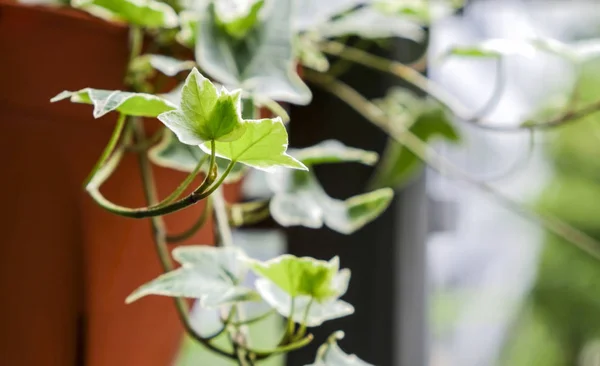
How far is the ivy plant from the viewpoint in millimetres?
171

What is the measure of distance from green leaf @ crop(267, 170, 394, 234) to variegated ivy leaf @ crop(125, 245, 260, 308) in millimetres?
51

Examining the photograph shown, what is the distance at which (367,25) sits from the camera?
0.39 metres

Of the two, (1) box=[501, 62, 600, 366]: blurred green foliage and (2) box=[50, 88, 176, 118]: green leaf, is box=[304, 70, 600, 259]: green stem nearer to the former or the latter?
(2) box=[50, 88, 176, 118]: green leaf

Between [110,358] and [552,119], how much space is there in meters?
0.29

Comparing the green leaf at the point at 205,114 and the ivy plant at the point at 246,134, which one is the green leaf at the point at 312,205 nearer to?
the ivy plant at the point at 246,134

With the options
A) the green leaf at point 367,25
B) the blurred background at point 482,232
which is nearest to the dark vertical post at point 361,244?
the blurred background at point 482,232

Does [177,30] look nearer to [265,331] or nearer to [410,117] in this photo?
[410,117]

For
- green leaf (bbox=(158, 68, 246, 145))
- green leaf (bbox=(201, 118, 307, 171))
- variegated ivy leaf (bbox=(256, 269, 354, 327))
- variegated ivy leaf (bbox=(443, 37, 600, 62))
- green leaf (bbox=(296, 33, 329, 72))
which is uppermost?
green leaf (bbox=(158, 68, 246, 145))

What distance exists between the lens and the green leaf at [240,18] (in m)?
0.29

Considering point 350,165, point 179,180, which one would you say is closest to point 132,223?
point 179,180

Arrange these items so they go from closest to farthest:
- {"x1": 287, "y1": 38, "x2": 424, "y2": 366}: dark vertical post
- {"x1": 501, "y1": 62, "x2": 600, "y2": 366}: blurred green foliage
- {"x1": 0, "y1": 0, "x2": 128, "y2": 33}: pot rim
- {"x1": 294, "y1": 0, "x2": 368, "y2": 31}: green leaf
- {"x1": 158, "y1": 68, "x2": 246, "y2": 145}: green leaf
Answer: {"x1": 158, "y1": 68, "x2": 246, "y2": 145}: green leaf, {"x1": 0, "y1": 0, "x2": 128, "y2": 33}: pot rim, {"x1": 294, "y1": 0, "x2": 368, "y2": 31}: green leaf, {"x1": 287, "y1": 38, "x2": 424, "y2": 366}: dark vertical post, {"x1": 501, "y1": 62, "x2": 600, "y2": 366}: blurred green foliage

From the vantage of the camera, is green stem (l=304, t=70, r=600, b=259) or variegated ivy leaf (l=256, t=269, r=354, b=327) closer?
variegated ivy leaf (l=256, t=269, r=354, b=327)

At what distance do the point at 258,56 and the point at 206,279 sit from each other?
12cm

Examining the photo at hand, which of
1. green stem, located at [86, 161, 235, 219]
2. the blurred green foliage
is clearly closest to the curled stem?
green stem, located at [86, 161, 235, 219]
